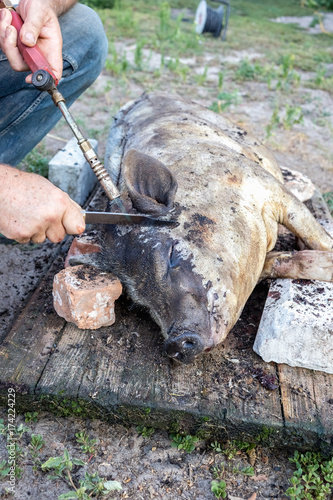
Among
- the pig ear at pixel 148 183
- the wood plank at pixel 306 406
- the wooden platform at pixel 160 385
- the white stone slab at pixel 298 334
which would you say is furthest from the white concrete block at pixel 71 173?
the wood plank at pixel 306 406

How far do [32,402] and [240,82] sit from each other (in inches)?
247

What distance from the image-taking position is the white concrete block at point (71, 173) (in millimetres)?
4105

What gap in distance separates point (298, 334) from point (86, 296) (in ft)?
3.67

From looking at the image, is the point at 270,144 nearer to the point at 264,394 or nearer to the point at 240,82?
the point at 240,82

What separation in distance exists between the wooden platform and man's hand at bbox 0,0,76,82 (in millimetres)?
1437

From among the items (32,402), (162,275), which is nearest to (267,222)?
(162,275)

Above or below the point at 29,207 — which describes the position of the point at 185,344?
below

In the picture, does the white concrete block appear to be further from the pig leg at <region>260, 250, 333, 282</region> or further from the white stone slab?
the white stone slab

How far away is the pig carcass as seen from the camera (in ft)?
7.77

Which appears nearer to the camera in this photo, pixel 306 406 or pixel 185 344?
pixel 185 344

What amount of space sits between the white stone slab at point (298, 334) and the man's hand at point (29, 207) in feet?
3.78

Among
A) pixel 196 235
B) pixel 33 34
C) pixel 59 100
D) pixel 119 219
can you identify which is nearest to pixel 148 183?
pixel 119 219

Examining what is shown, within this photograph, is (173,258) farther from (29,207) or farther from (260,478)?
(260,478)

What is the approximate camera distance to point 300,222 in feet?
10.5
